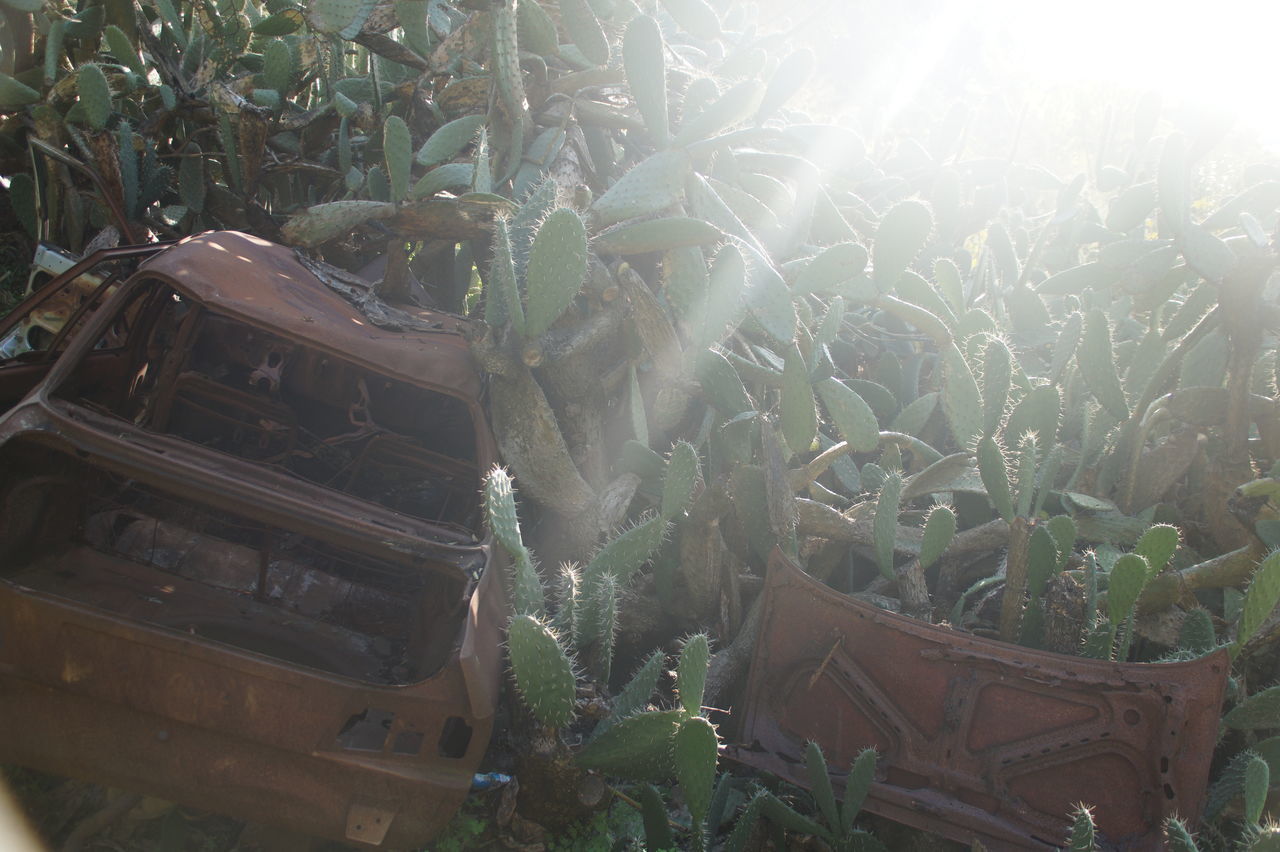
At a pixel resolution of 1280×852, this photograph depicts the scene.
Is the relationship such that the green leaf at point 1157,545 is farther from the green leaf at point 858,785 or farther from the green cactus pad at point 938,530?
the green leaf at point 858,785

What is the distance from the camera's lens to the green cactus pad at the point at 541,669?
2545 millimetres

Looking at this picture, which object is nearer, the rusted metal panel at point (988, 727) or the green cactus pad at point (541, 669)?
the green cactus pad at point (541, 669)

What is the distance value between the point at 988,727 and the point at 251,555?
8.89 feet

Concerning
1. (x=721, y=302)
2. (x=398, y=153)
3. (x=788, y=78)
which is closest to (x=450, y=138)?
(x=398, y=153)

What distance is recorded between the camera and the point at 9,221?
6688 mm

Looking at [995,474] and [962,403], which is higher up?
[962,403]

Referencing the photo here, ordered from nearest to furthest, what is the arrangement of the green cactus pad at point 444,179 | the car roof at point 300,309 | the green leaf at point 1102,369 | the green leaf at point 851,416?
1. the car roof at point 300,309
2. the green leaf at point 851,416
3. the green cactus pad at point 444,179
4. the green leaf at point 1102,369

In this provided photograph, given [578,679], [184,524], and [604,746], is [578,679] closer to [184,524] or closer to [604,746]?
[604,746]

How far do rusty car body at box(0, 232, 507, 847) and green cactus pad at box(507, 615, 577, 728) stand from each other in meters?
0.12

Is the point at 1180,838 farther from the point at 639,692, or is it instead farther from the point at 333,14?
the point at 333,14

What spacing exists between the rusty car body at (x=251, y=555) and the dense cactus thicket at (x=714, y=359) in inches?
11.7

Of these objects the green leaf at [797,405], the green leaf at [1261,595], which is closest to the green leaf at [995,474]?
the green leaf at [797,405]

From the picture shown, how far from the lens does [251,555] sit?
3201mm

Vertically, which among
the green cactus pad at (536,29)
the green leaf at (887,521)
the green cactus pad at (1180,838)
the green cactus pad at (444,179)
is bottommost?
the green cactus pad at (1180,838)
